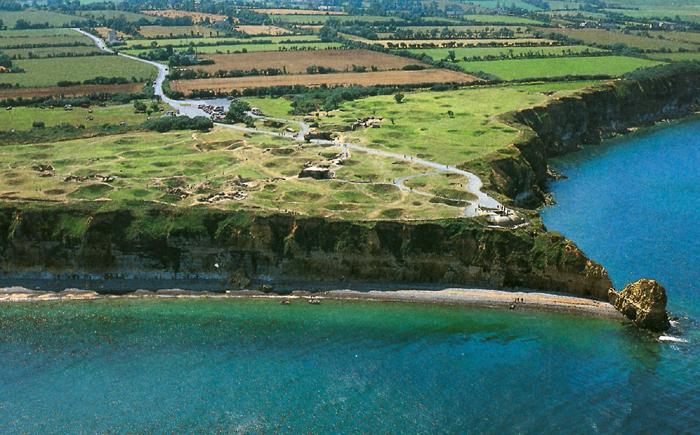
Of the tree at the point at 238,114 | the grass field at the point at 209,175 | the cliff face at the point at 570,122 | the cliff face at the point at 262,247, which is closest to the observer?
the cliff face at the point at 262,247

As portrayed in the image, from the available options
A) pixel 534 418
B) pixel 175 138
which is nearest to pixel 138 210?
pixel 175 138

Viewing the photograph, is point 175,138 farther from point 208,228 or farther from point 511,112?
point 511,112

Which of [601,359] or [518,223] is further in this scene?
[518,223]

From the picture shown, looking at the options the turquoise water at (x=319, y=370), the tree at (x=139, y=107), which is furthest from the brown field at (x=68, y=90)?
the turquoise water at (x=319, y=370)

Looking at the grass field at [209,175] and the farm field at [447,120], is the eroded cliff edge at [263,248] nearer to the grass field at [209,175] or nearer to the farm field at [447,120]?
the grass field at [209,175]

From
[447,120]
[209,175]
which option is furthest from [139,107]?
[447,120]

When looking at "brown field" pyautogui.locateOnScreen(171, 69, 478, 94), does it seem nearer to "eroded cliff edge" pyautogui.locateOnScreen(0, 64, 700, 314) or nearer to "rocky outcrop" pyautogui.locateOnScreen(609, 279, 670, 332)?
"eroded cliff edge" pyautogui.locateOnScreen(0, 64, 700, 314)

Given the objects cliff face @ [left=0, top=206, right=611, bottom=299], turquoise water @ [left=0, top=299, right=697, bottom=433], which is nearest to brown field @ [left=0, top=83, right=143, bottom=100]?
cliff face @ [left=0, top=206, right=611, bottom=299]
